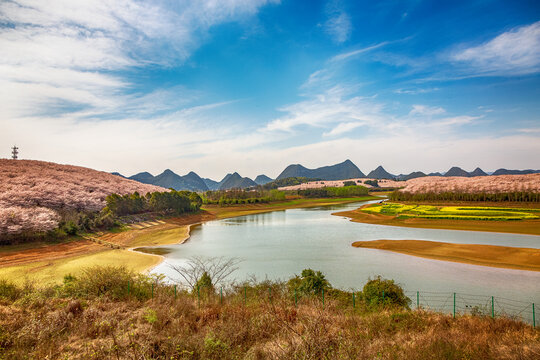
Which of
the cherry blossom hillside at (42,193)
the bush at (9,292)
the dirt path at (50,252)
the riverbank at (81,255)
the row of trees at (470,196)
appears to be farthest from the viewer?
the row of trees at (470,196)

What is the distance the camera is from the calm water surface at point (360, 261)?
1602cm

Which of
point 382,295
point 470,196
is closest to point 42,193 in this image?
point 382,295

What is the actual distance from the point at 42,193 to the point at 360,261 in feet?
150

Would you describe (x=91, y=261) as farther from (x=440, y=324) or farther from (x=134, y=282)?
(x=440, y=324)

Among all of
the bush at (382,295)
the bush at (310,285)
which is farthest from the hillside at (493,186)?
the bush at (310,285)

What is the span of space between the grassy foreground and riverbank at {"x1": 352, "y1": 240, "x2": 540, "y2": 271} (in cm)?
1467

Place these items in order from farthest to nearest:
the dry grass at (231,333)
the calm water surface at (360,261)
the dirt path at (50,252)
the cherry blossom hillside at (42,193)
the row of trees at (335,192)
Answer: the row of trees at (335,192)
the cherry blossom hillside at (42,193)
the dirt path at (50,252)
the calm water surface at (360,261)
the dry grass at (231,333)

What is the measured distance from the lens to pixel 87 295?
33.4ft

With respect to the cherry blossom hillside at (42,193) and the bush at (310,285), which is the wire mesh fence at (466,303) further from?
the cherry blossom hillside at (42,193)

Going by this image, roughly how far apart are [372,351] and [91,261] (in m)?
25.9

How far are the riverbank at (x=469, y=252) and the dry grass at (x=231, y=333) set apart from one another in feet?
47.9

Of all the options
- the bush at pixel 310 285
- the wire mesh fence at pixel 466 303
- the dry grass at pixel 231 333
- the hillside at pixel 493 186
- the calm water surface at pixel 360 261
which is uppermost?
the hillside at pixel 493 186

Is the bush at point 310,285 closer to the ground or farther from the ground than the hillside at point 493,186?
closer to the ground

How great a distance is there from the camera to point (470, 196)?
180 ft
